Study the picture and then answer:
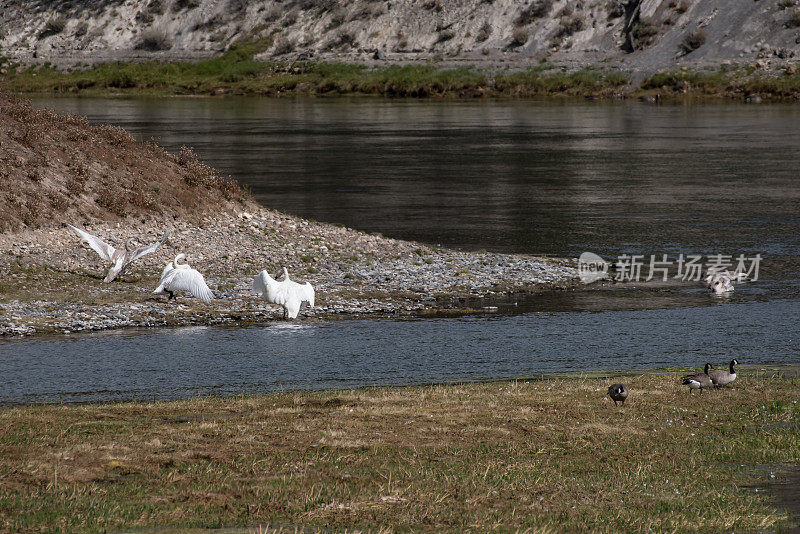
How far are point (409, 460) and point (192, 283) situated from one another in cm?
1355

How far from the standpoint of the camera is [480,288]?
28375 millimetres

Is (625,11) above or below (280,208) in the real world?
above

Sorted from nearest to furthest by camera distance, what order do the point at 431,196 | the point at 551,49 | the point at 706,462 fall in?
the point at 706,462 < the point at 431,196 < the point at 551,49

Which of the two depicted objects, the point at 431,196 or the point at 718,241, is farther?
the point at 431,196

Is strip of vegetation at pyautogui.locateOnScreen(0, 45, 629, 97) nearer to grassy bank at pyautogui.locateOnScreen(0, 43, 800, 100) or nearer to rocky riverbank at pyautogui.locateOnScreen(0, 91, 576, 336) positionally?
grassy bank at pyautogui.locateOnScreen(0, 43, 800, 100)

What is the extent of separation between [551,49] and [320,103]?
2822cm

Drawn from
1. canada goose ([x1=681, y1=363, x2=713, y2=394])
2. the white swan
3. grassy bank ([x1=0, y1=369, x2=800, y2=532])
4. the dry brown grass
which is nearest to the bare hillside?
the dry brown grass

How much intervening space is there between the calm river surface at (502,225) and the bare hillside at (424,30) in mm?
24193

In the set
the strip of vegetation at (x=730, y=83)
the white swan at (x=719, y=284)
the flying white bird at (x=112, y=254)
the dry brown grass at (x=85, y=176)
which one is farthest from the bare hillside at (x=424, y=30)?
the flying white bird at (x=112, y=254)

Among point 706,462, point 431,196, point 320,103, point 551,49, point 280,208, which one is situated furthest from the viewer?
point 551,49

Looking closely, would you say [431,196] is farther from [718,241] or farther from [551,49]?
[551,49]

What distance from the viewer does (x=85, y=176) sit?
32750 millimetres

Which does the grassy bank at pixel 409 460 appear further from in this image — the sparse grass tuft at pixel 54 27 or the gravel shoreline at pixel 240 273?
the sparse grass tuft at pixel 54 27

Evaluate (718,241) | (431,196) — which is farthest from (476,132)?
(718,241)
